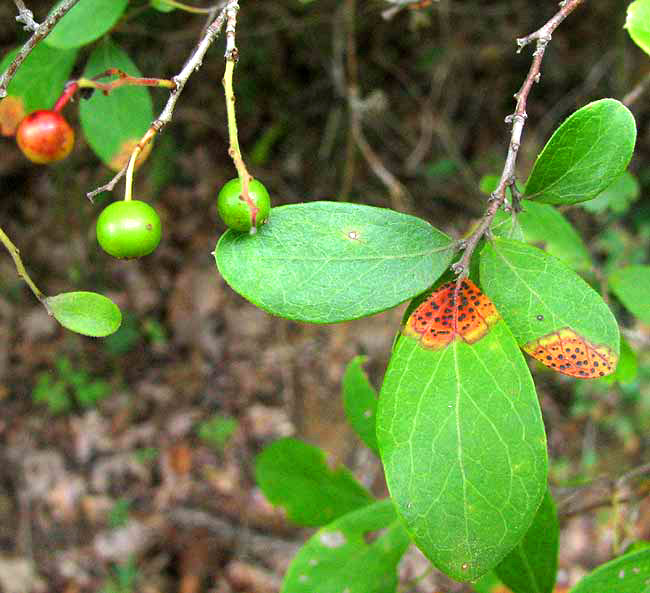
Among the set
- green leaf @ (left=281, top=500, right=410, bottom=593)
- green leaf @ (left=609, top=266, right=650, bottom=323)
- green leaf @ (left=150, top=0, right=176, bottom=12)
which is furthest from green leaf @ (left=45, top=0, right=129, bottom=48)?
green leaf @ (left=609, top=266, right=650, bottom=323)

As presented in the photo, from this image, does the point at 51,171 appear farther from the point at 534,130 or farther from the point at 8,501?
the point at 534,130

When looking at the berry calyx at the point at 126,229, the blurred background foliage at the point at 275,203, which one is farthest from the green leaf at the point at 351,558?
the blurred background foliage at the point at 275,203

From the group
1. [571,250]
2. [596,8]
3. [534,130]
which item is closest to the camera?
[571,250]

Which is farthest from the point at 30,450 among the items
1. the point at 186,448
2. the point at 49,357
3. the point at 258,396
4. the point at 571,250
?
the point at 571,250

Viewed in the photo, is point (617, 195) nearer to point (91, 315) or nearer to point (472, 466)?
point (472, 466)

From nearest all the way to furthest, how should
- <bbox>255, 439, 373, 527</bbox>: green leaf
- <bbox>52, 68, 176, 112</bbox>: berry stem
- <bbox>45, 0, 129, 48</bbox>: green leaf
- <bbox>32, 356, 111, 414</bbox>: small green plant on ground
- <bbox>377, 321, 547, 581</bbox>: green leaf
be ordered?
<bbox>377, 321, 547, 581</bbox>: green leaf, <bbox>52, 68, 176, 112</bbox>: berry stem, <bbox>45, 0, 129, 48</bbox>: green leaf, <bbox>255, 439, 373, 527</bbox>: green leaf, <bbox>32, 356, 111, 414</bbox>: small green plant on ground

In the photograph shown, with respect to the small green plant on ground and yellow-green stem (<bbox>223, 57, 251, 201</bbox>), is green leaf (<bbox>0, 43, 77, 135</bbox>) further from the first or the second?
the small green plant on ground

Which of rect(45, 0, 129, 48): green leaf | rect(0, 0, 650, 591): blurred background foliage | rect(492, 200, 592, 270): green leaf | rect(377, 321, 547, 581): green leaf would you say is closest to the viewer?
rect(377, 321, 547, 581): green leaf
